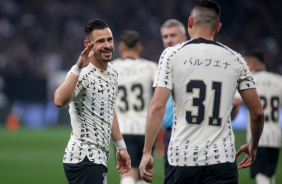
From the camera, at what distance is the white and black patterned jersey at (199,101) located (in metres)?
4.13

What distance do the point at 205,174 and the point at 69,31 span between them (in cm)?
2507

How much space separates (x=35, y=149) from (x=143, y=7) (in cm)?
1443

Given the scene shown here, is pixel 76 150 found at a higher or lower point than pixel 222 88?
lower

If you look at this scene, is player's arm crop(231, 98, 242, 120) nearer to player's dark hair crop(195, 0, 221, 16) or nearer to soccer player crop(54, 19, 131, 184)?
soccer player crop(54, 19, 131, 184)

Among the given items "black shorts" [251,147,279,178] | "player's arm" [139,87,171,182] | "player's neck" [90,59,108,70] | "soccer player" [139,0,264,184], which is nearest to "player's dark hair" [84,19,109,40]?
"player's neck" [90,59,108,70]

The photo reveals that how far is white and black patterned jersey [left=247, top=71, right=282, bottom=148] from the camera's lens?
7992 mm

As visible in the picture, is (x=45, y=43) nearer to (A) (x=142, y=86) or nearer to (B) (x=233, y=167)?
(A) (x=142, y=86)

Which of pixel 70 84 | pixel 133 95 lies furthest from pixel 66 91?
pixel 133 95

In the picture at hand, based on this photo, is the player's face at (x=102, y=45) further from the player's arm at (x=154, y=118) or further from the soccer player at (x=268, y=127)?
the soccer player at (x=268, y=127)

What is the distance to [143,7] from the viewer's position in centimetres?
2945

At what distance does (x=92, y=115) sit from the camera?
15.7 ft

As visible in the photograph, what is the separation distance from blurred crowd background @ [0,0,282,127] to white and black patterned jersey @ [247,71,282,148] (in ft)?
55.7

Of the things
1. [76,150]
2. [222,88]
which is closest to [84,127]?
[76,150]

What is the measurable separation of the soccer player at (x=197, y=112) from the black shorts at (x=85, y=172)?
2.16ft
